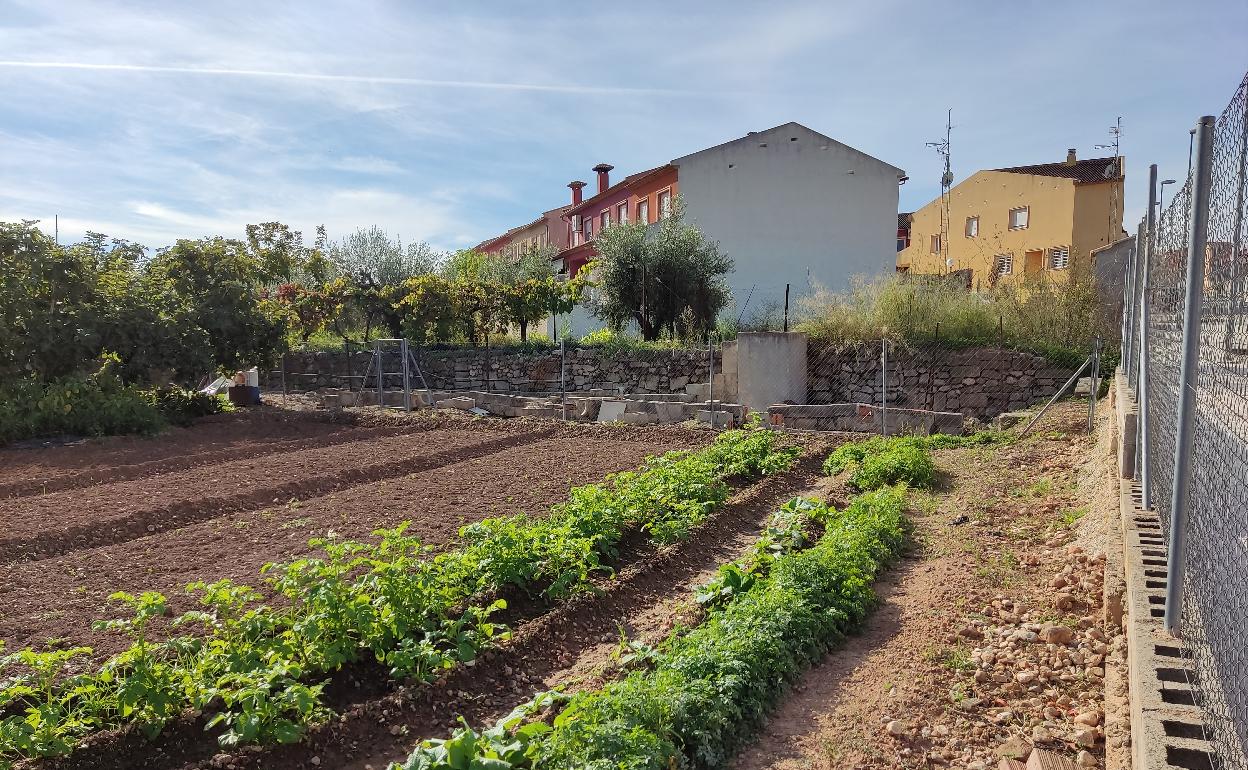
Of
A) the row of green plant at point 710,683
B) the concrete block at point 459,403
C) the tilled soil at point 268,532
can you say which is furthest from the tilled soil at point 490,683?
the concrete block at point 459,403

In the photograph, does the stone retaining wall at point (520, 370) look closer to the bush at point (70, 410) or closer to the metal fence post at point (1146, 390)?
the bush at point (70, 410)

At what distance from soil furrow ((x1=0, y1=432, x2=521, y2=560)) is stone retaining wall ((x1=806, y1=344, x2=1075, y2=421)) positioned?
7.14 metres

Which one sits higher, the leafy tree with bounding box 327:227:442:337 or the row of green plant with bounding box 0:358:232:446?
the leafy tree with bounding box 327:227:442:337

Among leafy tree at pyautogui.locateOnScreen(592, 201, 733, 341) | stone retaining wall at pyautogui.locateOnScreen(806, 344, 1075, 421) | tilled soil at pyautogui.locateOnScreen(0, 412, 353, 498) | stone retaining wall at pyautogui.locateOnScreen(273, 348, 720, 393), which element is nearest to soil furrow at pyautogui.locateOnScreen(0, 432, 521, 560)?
tilled soil at pyautogui.locateOnScreen(0, 412, 353, 498)

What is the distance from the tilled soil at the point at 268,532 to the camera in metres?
5.75

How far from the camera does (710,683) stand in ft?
13.6

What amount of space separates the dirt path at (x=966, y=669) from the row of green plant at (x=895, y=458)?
7.99ft

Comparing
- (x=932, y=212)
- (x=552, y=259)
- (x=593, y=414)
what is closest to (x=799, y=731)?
(x=593, y=414)

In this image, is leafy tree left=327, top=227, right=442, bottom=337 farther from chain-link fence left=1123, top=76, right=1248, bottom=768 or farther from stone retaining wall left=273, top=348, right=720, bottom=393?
chain-link fence left=1123, top=76, right=1248, bottom=768

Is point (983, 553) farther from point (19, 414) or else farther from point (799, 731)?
point (19, 414)

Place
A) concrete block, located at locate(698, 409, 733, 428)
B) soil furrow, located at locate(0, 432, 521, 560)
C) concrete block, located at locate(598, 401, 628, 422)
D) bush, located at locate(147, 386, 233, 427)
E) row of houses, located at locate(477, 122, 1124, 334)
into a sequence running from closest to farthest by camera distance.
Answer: soil furrow, located at locate(0, 432, 521, 560) → concrete block, located at locate(698, 409, 733, 428) → concrete block, located at locate(598, 401, 628, 422) → bush, located at locate(147, 386, 233, 427) → row of houses, located at locate(477, 122, 1124, 334)

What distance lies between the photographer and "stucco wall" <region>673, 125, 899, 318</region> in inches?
1079

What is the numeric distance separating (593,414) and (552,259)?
19.6m

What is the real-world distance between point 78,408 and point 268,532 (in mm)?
9984
